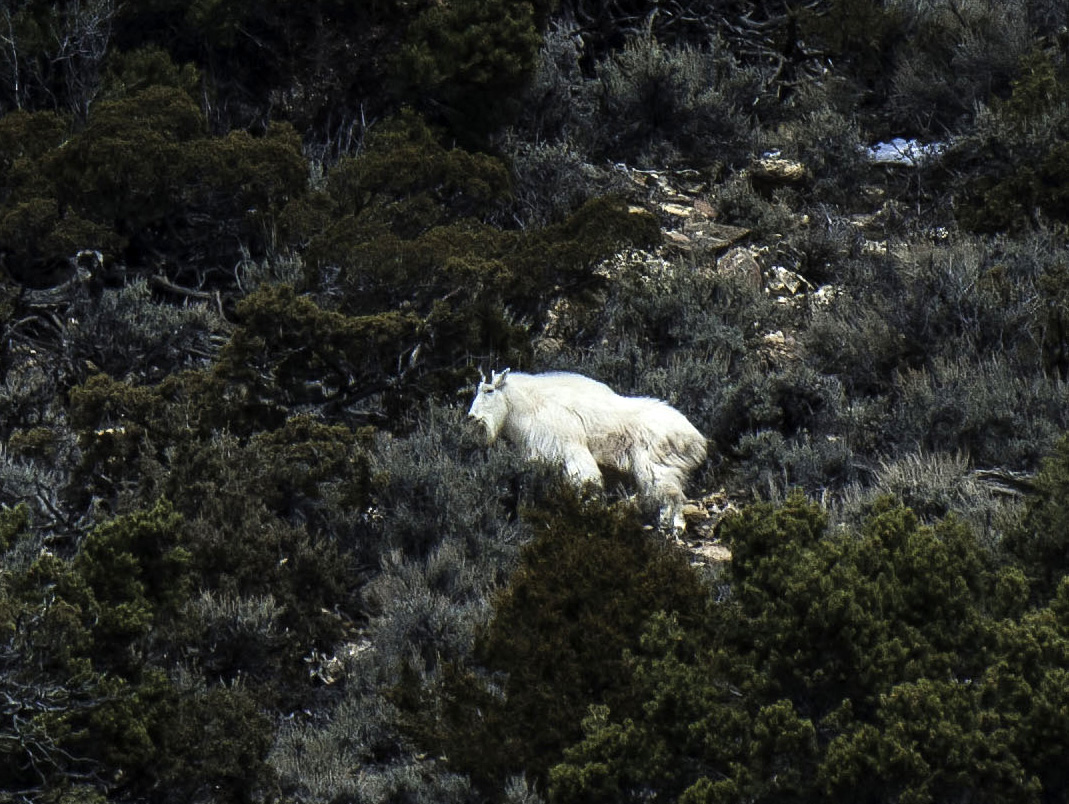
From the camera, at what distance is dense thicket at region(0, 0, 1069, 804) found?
5609 millimetres

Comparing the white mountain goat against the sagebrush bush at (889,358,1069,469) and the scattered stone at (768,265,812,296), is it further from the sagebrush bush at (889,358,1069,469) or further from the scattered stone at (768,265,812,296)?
the scattered stone at (768,265,812,296)

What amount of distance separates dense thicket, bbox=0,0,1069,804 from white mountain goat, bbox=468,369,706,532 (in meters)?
0.21

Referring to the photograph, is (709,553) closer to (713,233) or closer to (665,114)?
(713,233)

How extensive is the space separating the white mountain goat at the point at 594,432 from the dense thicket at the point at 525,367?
206 millimetres

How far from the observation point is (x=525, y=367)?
9.81 meters

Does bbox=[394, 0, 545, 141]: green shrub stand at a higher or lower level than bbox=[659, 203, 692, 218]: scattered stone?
higher

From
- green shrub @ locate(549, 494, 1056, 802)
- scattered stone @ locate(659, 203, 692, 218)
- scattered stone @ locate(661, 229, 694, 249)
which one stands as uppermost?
green shrub @ locate(549, 494, 1056, 802)

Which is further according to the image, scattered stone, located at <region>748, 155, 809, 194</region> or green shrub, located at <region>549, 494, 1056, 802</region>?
scattered stone, located at <region>748, 155, 809, 194</region>

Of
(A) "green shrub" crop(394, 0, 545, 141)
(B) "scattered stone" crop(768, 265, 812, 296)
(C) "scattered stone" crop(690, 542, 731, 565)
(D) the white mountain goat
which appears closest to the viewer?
(C) "scattered stone" crop(690, 542, 731, 565)

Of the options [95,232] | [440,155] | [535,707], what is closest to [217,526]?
[535,707]

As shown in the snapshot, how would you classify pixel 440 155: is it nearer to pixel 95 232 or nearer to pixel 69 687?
pixel 95 232

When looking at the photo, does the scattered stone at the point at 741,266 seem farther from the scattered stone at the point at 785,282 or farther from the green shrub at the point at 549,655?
the green shrub at the point at 549,655

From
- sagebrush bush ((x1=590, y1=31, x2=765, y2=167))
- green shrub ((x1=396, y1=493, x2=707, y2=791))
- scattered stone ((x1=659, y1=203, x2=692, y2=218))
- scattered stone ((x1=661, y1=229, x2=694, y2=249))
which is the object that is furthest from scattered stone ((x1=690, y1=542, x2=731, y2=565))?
sagebrush bush ((x1=590, y1=31, x2=765, y2=167))

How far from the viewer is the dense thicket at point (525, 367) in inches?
221
